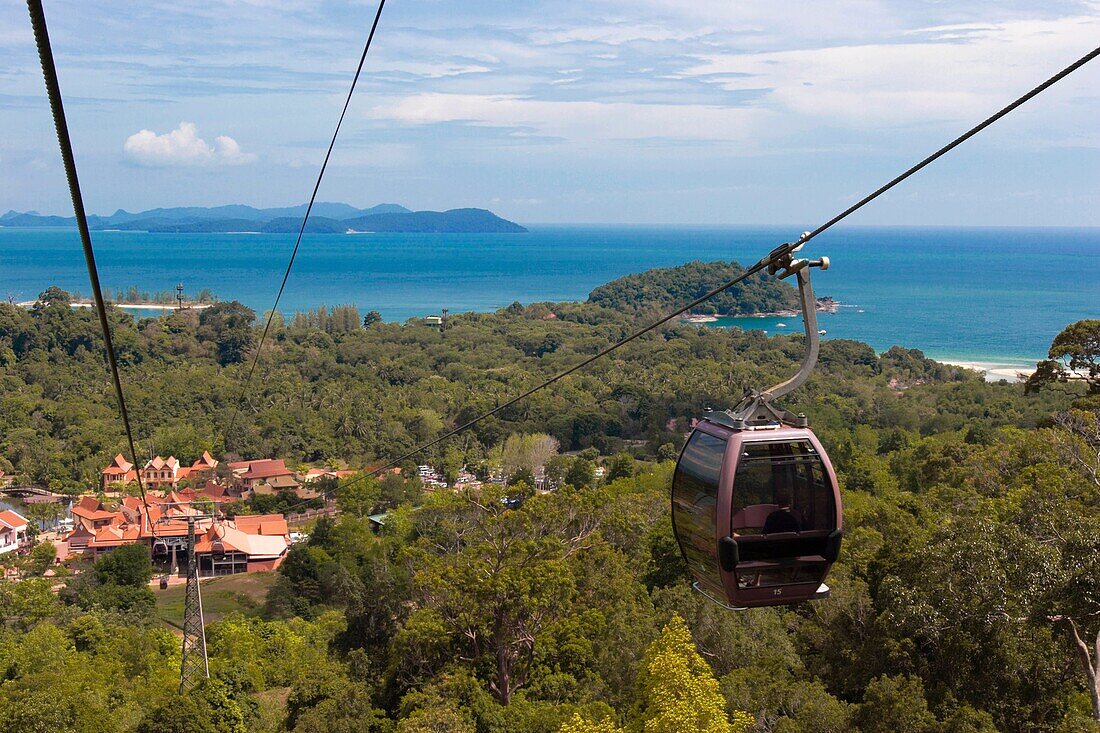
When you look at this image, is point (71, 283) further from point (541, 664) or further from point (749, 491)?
point (749, 491)

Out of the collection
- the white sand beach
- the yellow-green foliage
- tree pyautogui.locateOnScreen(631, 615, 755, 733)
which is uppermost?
tree pyautogui.locateOnScreen(631, 615, 755, 733)

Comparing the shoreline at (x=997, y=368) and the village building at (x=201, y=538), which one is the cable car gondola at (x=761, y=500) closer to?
the village building at (x=201, y=538)

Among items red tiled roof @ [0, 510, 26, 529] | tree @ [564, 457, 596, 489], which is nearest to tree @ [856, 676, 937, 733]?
tree @ [564, 457, 596, 489]

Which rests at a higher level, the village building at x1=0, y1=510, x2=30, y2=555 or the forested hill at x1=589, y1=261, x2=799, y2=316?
the forested hill at x1=589, y1=261, x2=799, y2=316

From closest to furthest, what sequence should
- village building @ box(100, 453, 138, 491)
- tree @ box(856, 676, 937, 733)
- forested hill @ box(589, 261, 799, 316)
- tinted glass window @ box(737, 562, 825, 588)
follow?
tinted glass window @ box(737, 562, 825, 588), tree @ box(856, 676, 937, 733), village building @ box(100, 453, 138, 491), forested hill @ box(589, 261, 799, 316)

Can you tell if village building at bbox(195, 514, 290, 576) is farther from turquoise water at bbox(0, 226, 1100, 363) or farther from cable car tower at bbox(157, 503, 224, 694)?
turquoise water at bbox(0, 226, 1100, 363)
